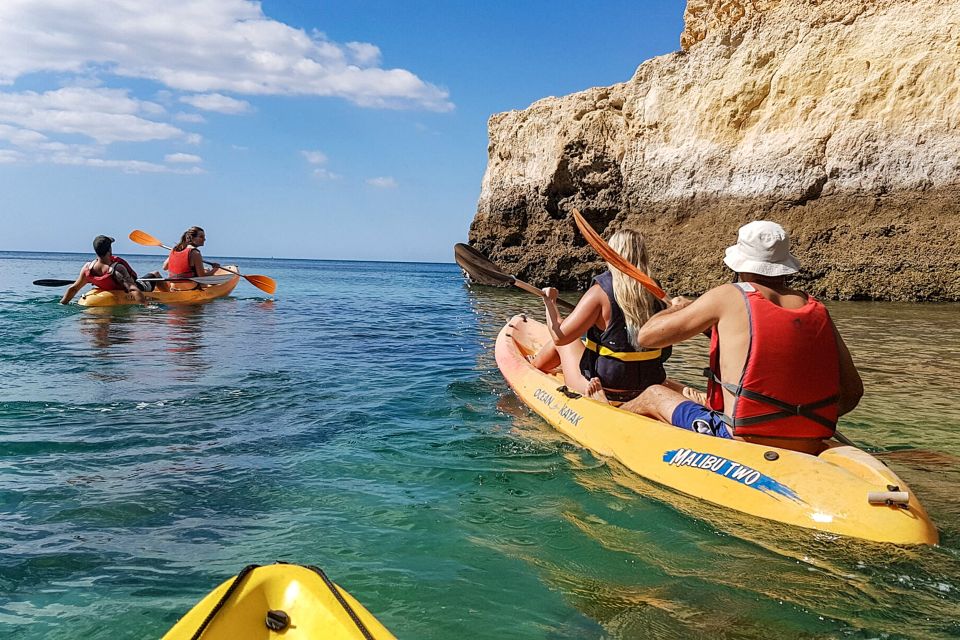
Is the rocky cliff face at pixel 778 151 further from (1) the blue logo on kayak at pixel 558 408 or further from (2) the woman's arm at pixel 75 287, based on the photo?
(2) the woman's arm at pixel 75 287

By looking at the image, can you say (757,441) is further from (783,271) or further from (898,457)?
(898,457)

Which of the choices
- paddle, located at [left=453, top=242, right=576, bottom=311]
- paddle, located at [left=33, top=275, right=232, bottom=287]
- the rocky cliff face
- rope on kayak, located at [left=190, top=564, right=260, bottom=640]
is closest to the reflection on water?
rope on kayak, located at [left=190, top=564, right=260, bottom=640]

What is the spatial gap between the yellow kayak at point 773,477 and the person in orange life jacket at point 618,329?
40cm

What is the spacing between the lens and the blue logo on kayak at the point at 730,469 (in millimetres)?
3342

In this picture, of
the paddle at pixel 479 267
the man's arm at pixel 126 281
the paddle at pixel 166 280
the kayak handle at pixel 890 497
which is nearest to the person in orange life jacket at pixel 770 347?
the kayak handle at pixel 890 497

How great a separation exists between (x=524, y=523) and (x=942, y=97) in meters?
15.4

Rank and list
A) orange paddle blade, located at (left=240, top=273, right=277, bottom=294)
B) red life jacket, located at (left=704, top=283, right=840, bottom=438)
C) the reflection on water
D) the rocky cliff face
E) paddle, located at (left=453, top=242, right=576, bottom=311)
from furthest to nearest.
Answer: orange paddle blade, located at (left=240, top=273, right=277, bottom=294) < the rocky cliff face < paddle, located at (left=453, top=242, right=576, bottom=311) < red life jacket, located at (left=704, top=283, right=840, bottom=438) < the reflection on water

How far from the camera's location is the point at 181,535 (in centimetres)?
322

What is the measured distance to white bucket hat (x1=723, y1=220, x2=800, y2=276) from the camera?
3.38m

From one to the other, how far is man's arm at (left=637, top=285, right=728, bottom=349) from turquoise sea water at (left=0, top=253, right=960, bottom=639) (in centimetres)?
88

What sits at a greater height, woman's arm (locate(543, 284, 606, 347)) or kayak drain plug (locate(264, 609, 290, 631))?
woman's arm (locate(543, 284, 606, 347))

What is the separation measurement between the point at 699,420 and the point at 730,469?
49 centimetres

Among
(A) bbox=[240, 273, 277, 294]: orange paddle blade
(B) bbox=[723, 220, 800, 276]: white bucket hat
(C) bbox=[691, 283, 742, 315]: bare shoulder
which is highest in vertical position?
(B) bbox=[723, 220, 800, 276]: white bucket hat

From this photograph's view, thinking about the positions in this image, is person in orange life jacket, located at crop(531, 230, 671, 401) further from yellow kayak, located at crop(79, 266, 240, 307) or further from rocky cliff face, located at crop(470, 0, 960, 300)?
rocky cliff face, located at crop(470, 0, 960, 300)
